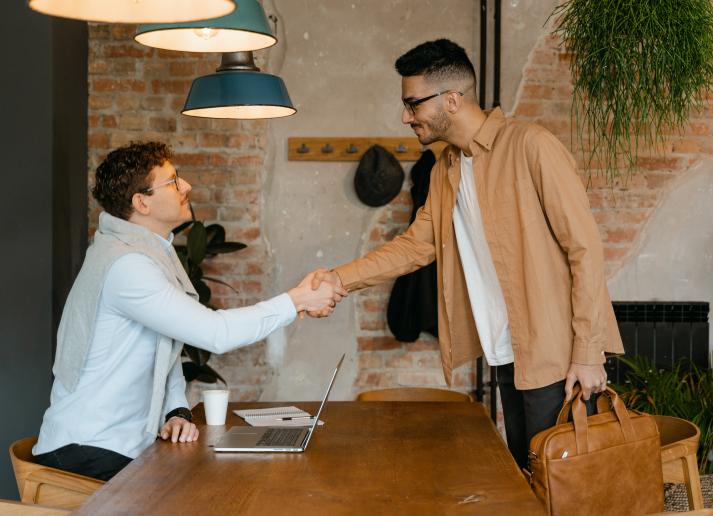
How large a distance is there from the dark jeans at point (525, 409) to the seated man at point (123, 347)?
77 centimetres

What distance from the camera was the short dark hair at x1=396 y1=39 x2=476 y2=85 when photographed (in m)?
Answer: 2.76

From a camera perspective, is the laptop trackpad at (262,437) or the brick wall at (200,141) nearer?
the laptop trackpad at (262,437)

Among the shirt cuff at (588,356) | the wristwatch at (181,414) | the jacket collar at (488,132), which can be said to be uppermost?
the jacket collar at (488,132)

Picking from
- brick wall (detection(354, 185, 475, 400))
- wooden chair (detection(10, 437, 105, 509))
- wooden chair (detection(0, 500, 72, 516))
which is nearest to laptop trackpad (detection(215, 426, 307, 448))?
wooden chair (detection(10, 437, 105, 509))

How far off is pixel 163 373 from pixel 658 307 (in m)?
2.71

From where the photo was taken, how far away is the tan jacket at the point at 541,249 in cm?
246

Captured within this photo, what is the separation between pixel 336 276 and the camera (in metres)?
3.07

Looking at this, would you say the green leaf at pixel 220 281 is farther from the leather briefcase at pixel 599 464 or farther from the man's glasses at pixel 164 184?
the leather briefcase at pixel 599 464

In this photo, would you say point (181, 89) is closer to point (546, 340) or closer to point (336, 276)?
point (336, 276)

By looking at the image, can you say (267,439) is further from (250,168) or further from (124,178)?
(250,168)

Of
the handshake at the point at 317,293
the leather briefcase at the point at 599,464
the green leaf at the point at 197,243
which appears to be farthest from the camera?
the green leaf at the point at 197,243

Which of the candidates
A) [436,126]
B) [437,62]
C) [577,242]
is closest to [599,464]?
[577,242]

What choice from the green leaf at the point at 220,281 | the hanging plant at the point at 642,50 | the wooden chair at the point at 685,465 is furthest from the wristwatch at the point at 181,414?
the hanging plant at the point at 642,50

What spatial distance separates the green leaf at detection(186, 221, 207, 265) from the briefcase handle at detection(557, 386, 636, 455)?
206 centimetres
